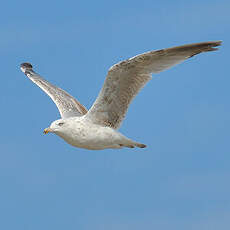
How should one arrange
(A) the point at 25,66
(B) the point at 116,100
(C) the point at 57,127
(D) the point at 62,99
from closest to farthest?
(B) the point at 116,100 < (C) the point at 57,127 < (D) the point at 62,99 < (A) the point at 25,66

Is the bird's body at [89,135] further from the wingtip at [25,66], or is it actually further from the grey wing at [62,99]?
the wingtip at [25,66]

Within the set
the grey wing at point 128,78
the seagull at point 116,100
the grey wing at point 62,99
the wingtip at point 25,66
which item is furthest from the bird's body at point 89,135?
the wingtip at point 25,66

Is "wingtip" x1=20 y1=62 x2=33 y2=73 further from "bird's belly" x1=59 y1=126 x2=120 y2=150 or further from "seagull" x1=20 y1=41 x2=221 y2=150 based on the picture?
"bird's belly" x1=59 y1=126 x2=120 y2=150

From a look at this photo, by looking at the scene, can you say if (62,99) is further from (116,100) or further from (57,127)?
(116,100)

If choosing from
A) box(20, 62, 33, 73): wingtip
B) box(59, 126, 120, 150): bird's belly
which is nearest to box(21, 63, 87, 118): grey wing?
box(20, 62, 33, 73): wingtip

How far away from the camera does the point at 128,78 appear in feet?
46.3

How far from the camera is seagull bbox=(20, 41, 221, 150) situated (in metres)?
13.7

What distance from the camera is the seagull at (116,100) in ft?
44.9

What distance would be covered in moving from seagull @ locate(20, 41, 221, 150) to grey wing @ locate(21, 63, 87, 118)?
2.01m

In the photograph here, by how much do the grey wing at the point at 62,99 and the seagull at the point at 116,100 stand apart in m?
2.01

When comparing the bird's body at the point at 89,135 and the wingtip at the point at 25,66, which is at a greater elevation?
the wingtip at the point at 25,66

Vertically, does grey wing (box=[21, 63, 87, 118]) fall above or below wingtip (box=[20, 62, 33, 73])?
below

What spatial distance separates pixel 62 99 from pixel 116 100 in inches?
153

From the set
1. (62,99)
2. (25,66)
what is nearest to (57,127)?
(62,99)
